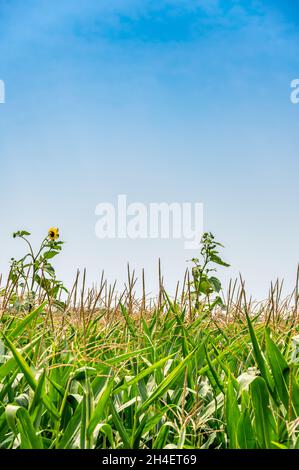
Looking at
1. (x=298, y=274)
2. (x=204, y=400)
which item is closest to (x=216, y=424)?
(x=204, y=400)

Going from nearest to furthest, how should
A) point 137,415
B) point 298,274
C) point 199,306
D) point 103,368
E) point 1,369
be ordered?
point 137,415 < point 1,369 < point 103,368 < point 298,274 < point 199,306

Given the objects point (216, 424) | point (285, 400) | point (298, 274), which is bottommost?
point (216, 424)

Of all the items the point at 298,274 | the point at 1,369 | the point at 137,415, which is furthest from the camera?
the point at 298,274

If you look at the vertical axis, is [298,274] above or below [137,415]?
above

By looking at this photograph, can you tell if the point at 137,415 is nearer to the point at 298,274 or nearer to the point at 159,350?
the point at 159,350

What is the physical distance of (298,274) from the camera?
3.05m

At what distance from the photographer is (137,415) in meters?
2.04

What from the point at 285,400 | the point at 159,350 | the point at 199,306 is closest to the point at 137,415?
the point at 285,400
